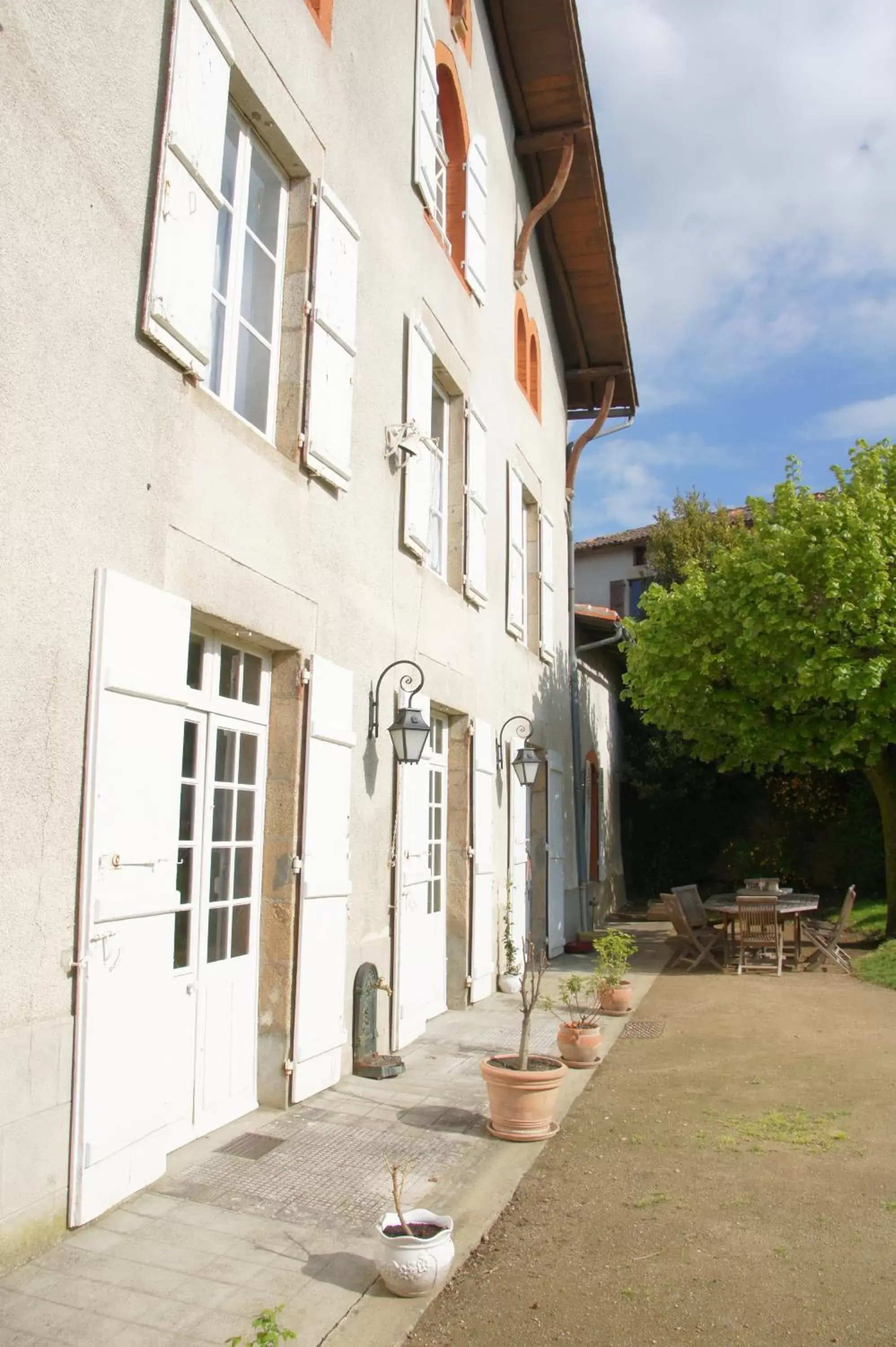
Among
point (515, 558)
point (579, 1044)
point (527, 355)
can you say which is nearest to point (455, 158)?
point (527, 355)

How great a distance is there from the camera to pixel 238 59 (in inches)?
188

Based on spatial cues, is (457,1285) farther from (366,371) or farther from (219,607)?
(366,371)

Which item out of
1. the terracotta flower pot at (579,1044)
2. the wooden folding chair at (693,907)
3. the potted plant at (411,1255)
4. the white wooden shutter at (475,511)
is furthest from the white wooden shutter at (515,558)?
the potted plant at (411,1255)

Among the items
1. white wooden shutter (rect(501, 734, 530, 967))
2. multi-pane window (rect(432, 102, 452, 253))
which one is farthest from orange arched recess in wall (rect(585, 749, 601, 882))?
multi-pane window (rect(432, 102, 452, 253))

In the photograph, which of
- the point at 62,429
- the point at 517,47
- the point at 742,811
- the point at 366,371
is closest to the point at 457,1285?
the point at 62,429

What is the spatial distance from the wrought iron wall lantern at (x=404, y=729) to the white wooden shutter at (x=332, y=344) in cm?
124

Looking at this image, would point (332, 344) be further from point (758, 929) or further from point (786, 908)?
point (758, 929)

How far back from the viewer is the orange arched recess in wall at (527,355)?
1081cm

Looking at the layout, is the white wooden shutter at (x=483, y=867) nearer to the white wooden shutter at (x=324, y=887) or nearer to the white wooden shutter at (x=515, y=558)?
the white wooden shutter at (x=515, y=558)

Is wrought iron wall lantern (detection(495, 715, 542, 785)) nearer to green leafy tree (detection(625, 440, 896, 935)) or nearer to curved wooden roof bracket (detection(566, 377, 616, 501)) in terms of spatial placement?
green leafy tree (detection(625, 440, 896, 935))

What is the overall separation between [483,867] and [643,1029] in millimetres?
1640

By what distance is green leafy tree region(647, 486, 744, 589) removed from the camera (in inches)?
696

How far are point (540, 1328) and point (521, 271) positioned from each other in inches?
378

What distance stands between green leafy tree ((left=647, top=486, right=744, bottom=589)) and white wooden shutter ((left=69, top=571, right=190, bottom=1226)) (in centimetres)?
1414
